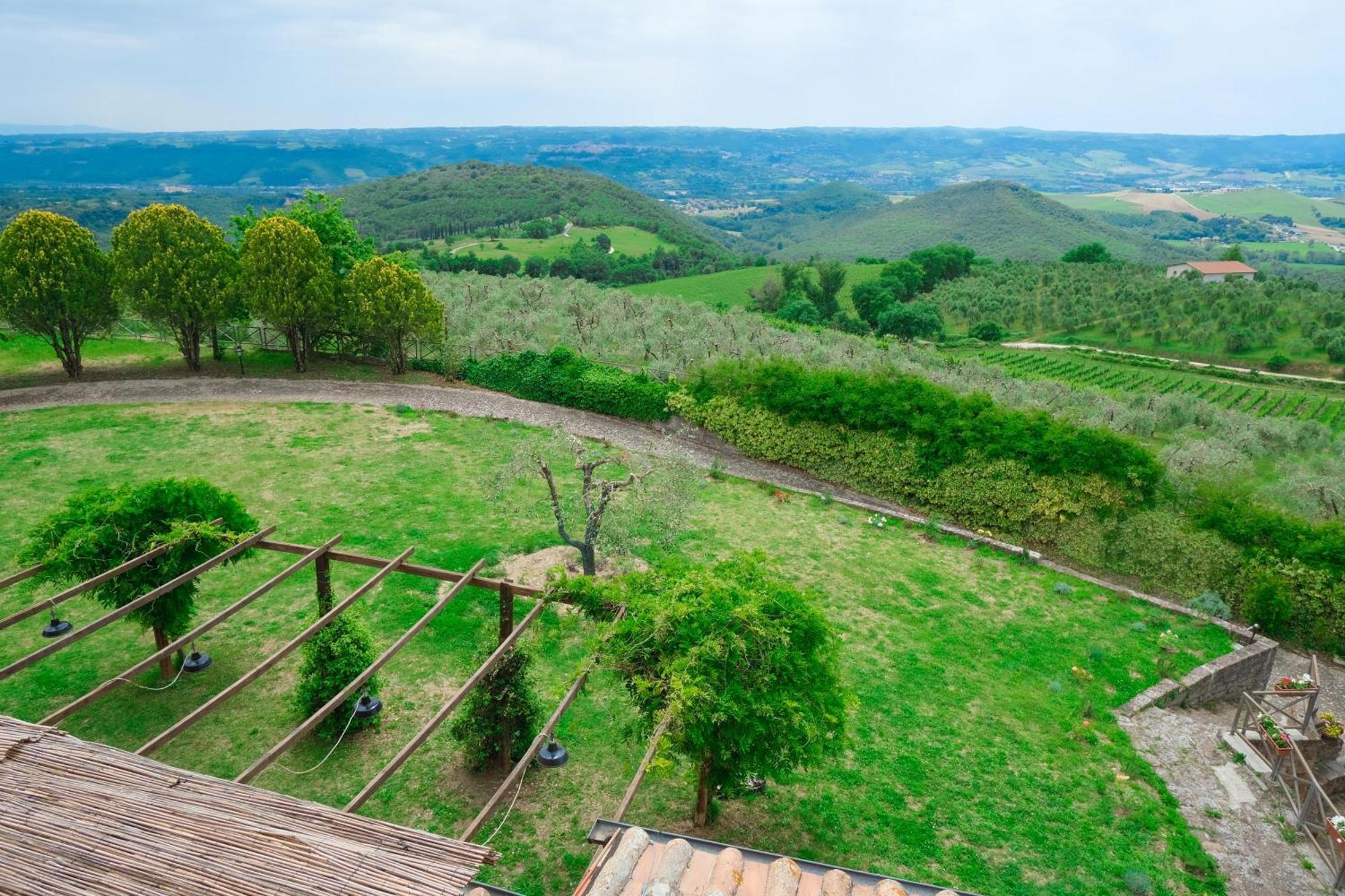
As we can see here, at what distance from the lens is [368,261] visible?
24.6m

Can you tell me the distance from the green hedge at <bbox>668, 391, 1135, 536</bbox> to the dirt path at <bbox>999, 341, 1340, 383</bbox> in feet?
112

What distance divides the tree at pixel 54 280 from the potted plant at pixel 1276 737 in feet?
97.4

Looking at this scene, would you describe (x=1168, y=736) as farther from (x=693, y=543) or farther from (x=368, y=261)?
(x=368, y=261)

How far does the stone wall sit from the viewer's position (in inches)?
457

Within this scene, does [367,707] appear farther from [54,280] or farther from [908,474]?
[54,280]

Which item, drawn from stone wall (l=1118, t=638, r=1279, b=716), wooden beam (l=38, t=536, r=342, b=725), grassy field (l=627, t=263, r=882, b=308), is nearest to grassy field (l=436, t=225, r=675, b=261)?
grassy field (l=627, t=263, r=882, b=308)

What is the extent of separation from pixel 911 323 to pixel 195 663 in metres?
52.5

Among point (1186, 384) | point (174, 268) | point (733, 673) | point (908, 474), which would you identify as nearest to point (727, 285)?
point (1186, 384)

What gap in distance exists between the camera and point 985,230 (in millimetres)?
119875

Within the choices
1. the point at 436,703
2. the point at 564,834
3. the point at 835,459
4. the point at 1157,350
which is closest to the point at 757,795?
the point at 564,834

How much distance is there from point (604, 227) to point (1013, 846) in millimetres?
96670

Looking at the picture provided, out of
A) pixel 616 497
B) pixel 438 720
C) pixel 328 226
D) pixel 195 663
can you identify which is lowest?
pixel 195 663

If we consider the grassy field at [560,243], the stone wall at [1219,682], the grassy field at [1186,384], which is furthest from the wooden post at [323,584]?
the grassy field at [560,243]

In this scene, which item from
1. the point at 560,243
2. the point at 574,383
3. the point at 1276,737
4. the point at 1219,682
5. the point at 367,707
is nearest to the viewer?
the point at 367,707
